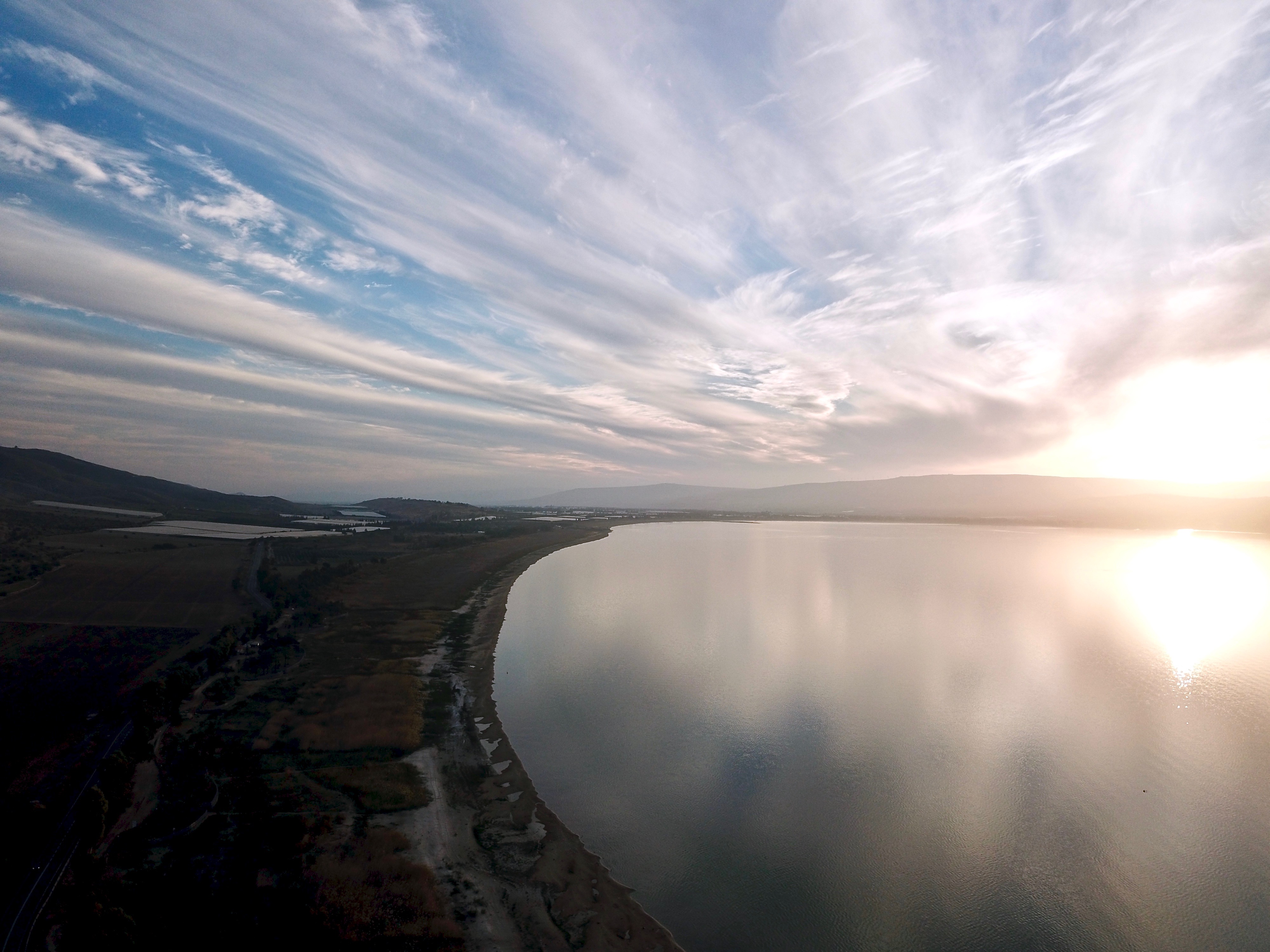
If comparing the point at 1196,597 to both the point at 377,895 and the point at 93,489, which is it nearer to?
the point at 377,895

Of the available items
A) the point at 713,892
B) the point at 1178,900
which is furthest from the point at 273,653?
the point at 1178,900

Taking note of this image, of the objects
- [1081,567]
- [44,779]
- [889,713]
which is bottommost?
[44,779]

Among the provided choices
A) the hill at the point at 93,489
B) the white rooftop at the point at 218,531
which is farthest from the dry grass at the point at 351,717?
the hill at the point at 93,489

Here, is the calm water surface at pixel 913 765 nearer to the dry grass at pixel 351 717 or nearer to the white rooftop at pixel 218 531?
the dry grass at pixel 351 717

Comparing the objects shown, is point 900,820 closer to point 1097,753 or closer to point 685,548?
point 1097,753

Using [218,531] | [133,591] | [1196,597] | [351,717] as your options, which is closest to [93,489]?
[218,531]

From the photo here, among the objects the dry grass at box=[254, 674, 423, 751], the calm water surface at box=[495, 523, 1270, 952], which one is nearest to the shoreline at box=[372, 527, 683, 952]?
the calm water surface at box=[495, 523, 1270, 952]

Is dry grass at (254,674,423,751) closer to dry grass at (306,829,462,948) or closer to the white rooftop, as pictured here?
dry grass at (306,829,462,948)
